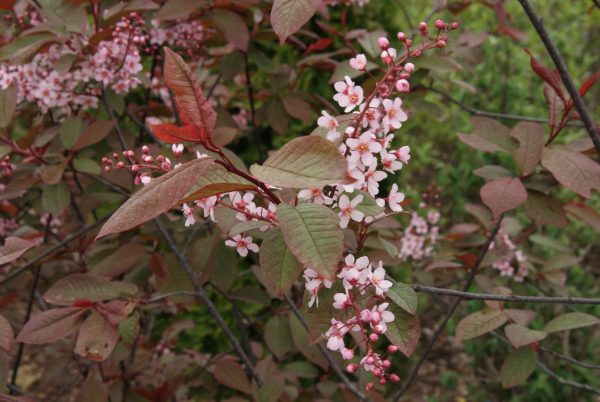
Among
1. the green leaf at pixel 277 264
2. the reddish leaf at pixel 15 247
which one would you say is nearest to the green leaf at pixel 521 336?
the green leaf at pixel 277 264

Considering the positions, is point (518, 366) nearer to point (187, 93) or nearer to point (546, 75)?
point (546, 75)

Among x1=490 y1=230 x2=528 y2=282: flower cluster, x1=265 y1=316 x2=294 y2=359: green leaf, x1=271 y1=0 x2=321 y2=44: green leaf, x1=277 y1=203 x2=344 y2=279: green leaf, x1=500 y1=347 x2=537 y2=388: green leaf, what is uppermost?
x1=271 y1=0 x2=321 y2=44: green leaf

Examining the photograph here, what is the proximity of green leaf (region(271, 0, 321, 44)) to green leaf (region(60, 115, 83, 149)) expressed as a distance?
1.08m

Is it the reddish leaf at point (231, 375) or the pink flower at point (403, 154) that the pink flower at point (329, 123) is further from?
the reddish leaf at point (231, 375)

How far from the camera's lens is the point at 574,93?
136cm

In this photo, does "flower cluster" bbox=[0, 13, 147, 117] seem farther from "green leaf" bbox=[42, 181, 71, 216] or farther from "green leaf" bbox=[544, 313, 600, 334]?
"green leaf" bbox=[544, 313, 600, 334]

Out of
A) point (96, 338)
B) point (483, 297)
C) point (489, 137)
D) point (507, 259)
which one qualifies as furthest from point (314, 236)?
point (507, 259)

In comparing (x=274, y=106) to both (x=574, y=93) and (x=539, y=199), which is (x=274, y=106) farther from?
(x=574, y=93)

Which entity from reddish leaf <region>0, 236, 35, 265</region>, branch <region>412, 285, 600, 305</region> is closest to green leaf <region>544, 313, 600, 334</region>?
branch <region>412, 285, 600, 305</region>

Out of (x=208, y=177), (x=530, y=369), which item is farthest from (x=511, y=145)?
(x=208, y=177)

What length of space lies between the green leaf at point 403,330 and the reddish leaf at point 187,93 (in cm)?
51

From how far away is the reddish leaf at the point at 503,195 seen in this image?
1.45m

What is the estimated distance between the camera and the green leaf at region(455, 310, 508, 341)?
1.74 m

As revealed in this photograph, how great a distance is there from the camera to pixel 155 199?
916mm
